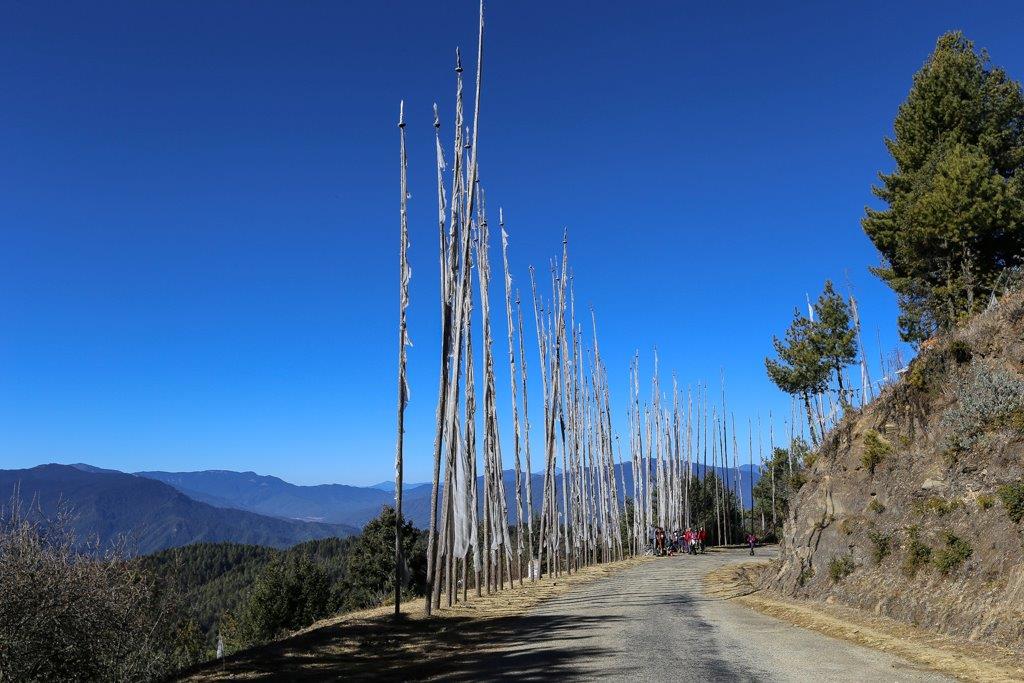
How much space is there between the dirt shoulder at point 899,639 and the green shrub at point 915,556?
1098 mm

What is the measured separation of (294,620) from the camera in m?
50.8

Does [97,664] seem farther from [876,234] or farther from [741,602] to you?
[876,234]

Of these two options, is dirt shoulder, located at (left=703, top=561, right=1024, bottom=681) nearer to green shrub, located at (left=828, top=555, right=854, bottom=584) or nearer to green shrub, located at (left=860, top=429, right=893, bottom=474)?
green shrub, located at (left=828, top=555, right=854, bottom=584)

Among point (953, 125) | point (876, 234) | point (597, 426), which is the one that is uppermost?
point (953, 125)

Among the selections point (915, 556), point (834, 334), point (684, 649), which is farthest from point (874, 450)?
point (834, 334)

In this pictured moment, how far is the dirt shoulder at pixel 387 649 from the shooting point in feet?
28.9

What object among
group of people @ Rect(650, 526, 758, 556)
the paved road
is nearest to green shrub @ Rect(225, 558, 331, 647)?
group of people @ Rect(650, 526, 758, 556)

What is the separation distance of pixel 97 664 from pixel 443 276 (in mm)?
9951

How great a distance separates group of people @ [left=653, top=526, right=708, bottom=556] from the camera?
135ft

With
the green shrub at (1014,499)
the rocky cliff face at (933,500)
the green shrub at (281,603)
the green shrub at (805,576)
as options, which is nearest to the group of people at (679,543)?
the rocky cliff face at (933,500)

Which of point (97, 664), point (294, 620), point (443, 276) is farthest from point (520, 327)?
point (294, 620)

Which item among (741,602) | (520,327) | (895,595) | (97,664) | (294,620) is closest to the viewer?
(97,664)

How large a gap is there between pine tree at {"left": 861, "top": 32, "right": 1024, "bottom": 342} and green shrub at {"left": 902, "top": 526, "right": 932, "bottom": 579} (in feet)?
36.5

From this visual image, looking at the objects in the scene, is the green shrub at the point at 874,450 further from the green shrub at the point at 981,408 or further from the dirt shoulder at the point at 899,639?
the dirt shoulder at the point at 899,639
